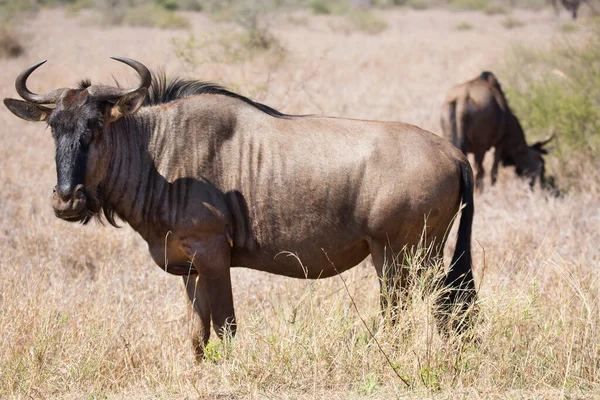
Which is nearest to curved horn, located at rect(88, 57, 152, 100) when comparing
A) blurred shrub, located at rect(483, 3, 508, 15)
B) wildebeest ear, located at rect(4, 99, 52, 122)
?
wildebeest ear, located at rect(4, 99, 52, 122)

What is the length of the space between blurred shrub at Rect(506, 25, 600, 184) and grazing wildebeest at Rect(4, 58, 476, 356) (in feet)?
19.6

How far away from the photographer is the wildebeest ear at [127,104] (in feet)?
14.2

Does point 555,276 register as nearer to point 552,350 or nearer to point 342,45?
point 552,350

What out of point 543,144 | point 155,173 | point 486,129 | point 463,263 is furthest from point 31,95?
point 543,144

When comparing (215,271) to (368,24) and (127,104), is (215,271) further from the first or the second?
(368,24)

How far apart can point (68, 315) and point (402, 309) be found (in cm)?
201

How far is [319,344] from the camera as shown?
410cm

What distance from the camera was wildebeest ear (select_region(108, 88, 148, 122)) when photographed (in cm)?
433

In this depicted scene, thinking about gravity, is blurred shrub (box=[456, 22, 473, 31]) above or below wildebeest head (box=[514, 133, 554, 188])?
below

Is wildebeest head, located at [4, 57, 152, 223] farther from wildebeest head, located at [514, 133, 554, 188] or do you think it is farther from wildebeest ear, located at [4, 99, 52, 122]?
wildebeest head, located at [514, 133, 554, 188]

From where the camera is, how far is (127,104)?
4379 millimetres

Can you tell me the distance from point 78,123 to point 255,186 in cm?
112

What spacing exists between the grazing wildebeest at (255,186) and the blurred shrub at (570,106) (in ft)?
19.6

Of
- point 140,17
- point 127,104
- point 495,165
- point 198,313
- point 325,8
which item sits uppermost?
point 127,104
